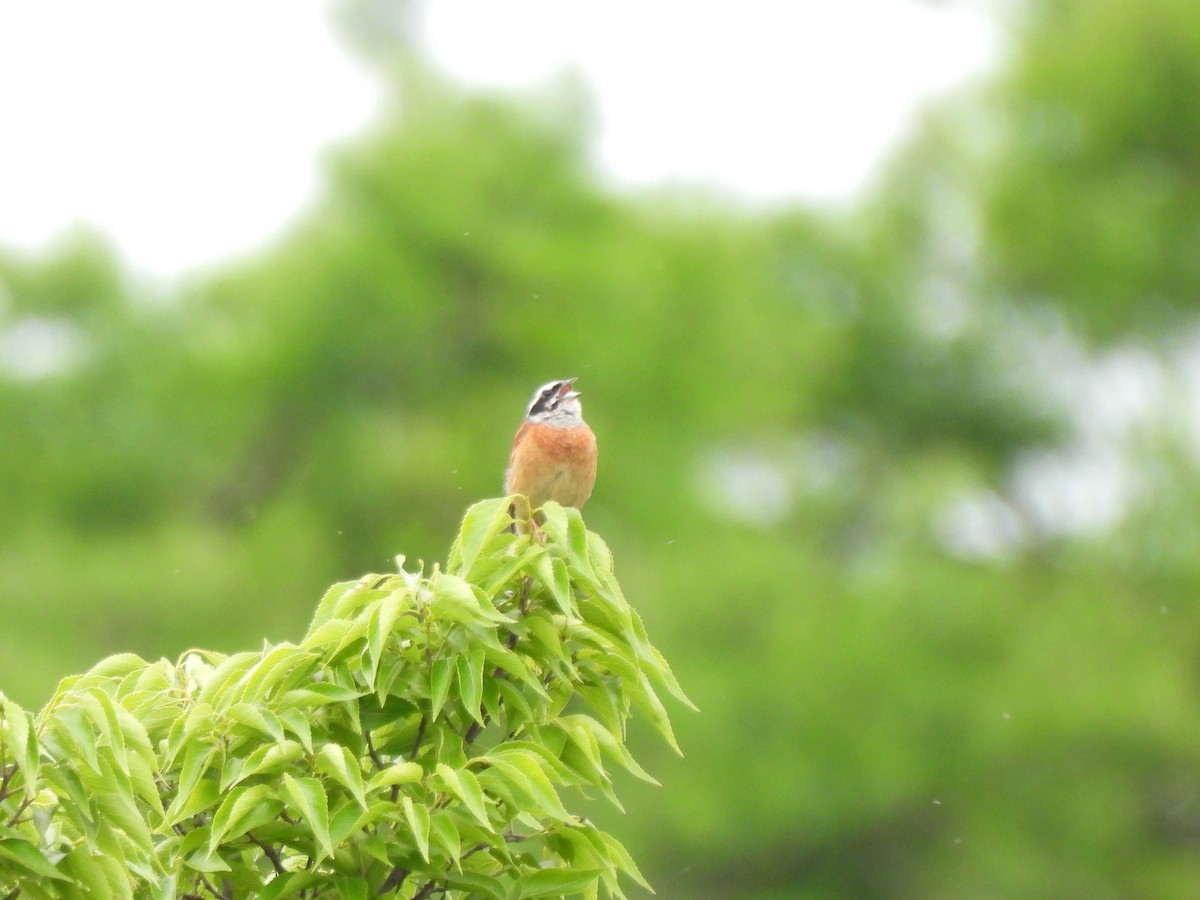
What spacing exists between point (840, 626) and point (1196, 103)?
816 centimetres

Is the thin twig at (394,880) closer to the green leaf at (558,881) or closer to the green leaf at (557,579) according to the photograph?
the green leaf at (558,881)

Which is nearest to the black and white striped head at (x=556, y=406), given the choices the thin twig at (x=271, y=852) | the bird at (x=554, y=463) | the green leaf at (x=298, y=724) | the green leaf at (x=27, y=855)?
the bird at (x=554, y=463)

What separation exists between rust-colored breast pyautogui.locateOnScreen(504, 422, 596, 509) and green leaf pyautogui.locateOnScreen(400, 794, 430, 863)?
2.89m

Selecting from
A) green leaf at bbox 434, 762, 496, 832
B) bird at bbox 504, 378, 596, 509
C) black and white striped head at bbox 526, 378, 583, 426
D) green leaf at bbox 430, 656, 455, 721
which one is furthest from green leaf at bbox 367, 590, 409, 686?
black and white striped head at bbox 526, 378, 583, 426

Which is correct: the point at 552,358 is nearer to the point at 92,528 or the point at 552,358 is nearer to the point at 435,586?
the point at 92,528

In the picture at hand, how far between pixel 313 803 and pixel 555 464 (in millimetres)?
3044

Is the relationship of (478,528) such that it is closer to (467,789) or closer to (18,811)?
(467,789)

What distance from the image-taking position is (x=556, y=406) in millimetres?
6668

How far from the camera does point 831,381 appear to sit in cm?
2367

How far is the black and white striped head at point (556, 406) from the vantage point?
21.3 feet

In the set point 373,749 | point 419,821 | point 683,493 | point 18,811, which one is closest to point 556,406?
point 373,749

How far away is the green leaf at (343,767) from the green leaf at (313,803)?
0.04 meters

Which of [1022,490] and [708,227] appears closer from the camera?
[708,227]

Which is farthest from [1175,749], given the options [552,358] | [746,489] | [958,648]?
[552,358]
